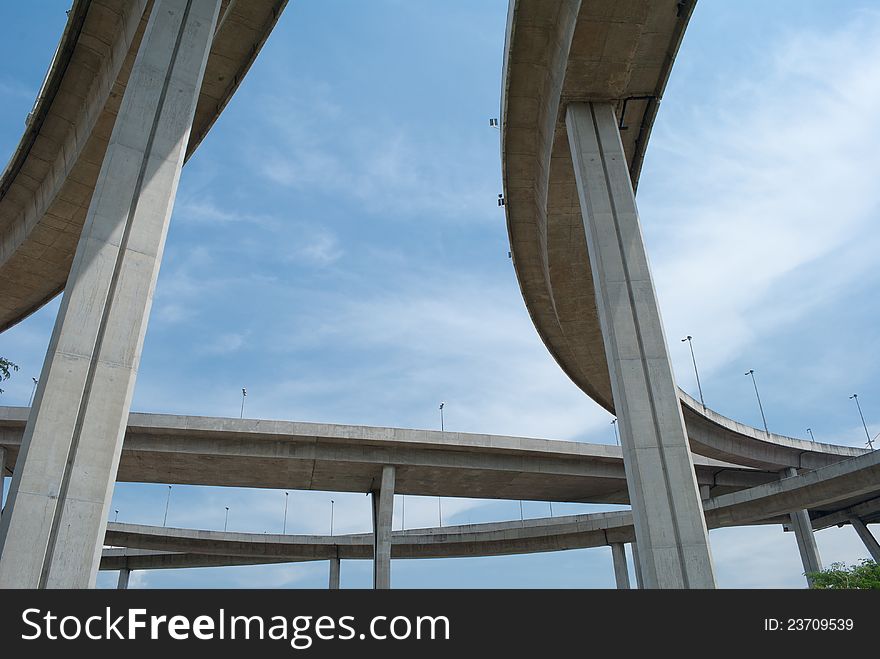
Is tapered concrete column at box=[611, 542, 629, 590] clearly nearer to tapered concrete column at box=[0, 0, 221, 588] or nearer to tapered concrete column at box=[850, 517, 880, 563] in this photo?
tapered concrete column at box=[850, 517, 880, 563]

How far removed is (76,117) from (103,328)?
37.3 ft

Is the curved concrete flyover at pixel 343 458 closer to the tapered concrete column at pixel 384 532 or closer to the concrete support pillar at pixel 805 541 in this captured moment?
the tapered concrete column at pixel 384 532

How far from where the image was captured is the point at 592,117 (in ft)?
52.7

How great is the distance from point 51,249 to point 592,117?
56.6 feet

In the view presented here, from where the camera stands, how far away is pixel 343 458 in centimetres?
3312

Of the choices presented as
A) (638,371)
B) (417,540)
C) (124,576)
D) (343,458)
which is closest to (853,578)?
(638,371)

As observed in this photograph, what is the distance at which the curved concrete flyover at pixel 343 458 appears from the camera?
3128cm

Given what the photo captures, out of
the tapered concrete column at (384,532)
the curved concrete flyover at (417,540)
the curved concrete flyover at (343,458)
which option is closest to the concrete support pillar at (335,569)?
the curved concrete flyover at (417,540)

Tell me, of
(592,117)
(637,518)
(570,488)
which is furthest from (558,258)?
(570,488)

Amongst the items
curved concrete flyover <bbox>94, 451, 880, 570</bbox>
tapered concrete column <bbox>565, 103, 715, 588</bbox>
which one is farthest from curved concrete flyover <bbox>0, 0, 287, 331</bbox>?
curved concrete flyover <bbox>94, 451, 880, 570</bbox>

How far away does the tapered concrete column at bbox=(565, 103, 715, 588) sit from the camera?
11.7m

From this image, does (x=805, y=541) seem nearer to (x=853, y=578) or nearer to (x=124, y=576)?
(x=853, y=578)

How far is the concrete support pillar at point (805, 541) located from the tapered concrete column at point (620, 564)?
10.9 m
